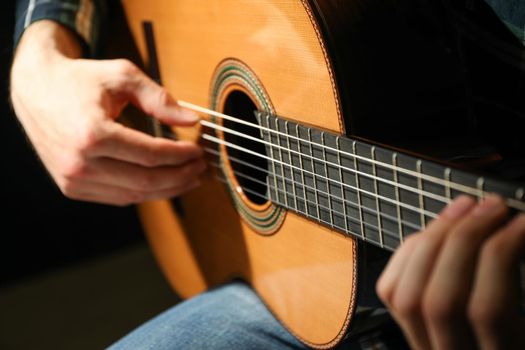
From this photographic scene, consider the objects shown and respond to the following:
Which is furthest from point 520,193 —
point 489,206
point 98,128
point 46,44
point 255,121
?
point 46,44

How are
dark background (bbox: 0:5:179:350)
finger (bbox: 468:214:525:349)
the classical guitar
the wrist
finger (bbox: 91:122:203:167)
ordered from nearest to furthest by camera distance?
finger (bbox: 468:214:525:349), the classical guitar, finger (bbox: 91:122:203:167), the wrist, dark background (bbox: 0:5:179:350)

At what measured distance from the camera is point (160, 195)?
35.4 inches

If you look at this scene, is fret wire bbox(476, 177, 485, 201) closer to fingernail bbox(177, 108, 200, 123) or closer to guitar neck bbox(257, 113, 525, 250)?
guitar neck bbox(257, 113, 525, 250)

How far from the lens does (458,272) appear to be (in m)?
0.44

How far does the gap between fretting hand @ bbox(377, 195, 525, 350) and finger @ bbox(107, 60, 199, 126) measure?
44 cm

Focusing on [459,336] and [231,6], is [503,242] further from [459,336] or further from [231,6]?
[231,6]

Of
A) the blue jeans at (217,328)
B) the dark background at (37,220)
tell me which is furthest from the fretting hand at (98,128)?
the dark background at (37,220)

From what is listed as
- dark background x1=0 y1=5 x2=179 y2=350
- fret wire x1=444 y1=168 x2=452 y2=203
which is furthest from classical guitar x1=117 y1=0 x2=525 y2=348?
dark background x1=0 y1=5 x2=179 y2=350

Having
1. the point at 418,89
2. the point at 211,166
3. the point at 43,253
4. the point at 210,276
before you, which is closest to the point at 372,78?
the point at 418,89

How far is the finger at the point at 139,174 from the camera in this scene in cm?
82

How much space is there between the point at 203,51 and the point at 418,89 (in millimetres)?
330

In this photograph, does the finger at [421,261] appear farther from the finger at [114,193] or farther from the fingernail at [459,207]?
the finger at [114,193]

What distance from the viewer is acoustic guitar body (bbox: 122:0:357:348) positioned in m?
0.64

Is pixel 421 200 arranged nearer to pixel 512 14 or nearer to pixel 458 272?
pixel 458 272
